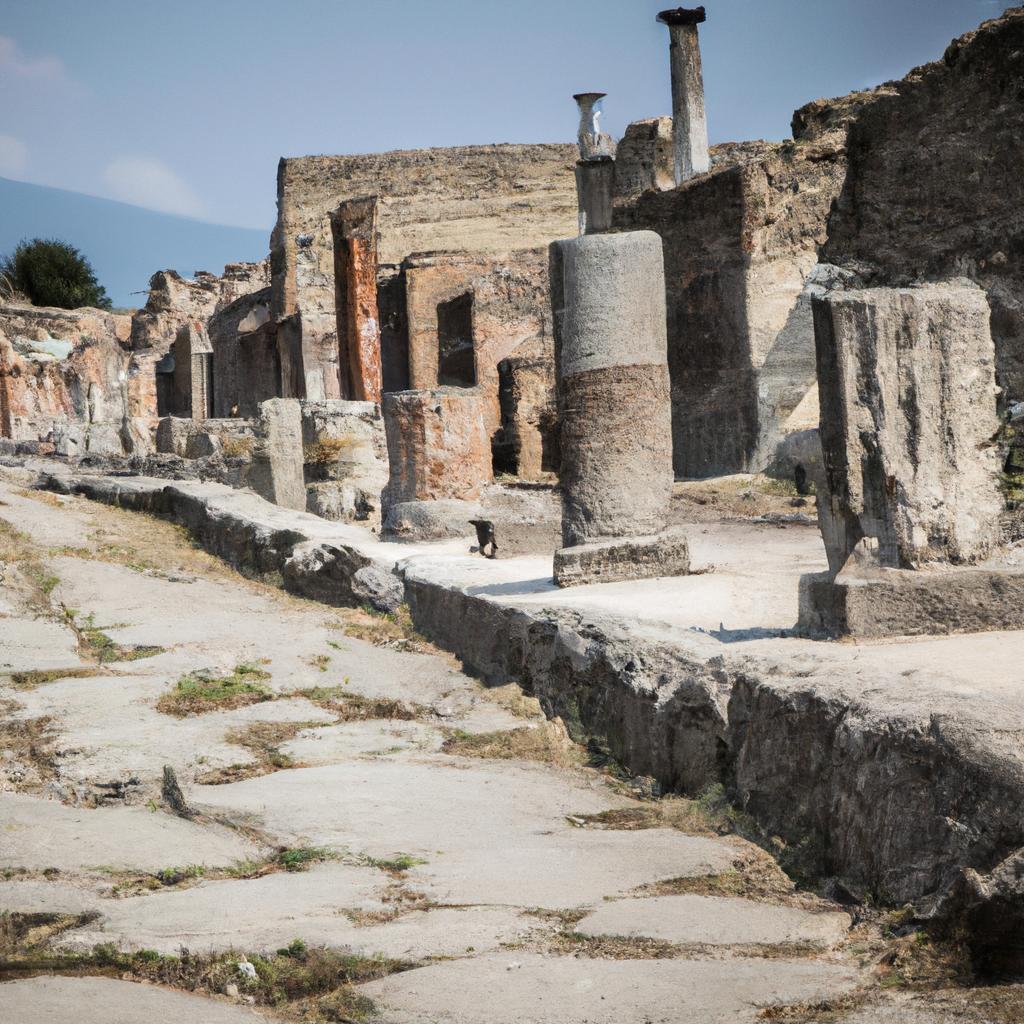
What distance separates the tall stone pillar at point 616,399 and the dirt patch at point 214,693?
229 cm

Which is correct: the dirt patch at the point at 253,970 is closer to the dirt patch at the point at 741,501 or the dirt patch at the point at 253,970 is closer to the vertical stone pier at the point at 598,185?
the dirt patch at the point at 741,501

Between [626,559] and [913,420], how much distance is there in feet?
9.34

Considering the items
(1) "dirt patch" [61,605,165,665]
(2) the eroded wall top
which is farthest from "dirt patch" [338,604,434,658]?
(2) the eroded wall top

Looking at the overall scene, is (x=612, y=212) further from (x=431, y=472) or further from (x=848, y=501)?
(x=848, y=501)

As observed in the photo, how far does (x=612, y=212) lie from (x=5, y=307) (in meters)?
22.7

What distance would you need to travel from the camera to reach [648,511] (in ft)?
24.3

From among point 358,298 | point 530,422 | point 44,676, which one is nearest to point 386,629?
point 44,676

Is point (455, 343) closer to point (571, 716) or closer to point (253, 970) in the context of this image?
point (571, 716)

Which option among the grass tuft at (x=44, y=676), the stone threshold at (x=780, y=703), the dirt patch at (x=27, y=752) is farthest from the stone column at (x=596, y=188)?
the dirt patch at (x=27, y=752)

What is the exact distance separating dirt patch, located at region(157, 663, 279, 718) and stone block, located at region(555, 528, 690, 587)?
1962 mm

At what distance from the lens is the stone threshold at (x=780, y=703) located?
2.81 meters

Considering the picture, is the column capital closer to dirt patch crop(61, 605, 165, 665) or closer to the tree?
dirt patch crop(61, 605, 165, 665)

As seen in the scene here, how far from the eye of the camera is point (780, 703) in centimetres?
356

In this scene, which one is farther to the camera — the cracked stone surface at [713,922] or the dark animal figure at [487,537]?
the dark animal figure at [487,537]
